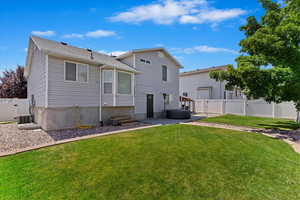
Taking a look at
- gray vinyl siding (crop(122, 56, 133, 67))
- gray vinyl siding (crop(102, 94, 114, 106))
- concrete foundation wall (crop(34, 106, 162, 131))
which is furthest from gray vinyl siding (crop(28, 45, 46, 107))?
gray vinyl siding (crop(122, 56, 133, 67))

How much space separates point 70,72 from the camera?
876cm

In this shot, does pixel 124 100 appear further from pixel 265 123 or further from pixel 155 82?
pixel 265 123

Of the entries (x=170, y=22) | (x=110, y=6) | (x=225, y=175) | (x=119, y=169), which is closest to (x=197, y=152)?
(x=225, y=175)

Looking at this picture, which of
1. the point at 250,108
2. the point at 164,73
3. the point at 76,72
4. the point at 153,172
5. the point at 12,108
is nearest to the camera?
the point at 153,172

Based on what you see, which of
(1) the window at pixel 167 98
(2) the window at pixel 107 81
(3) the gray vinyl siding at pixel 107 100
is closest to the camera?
(3) the gray vinyl siding at pixel 107 100

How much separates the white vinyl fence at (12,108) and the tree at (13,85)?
24.4 feet

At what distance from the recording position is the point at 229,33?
1275 centimetres

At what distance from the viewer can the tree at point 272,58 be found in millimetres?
7027

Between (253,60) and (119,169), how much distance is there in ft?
31.1

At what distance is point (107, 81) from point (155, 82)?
5181 mm

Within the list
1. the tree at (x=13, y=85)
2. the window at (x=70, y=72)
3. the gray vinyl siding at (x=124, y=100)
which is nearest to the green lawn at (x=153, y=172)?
the window at (x=70, y=72)

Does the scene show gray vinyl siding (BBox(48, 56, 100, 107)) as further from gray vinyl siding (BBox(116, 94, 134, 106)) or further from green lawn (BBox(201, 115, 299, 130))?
green lawn (BBox(201, 115, 299, 130))

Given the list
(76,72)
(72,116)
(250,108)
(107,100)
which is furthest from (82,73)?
(250,108)

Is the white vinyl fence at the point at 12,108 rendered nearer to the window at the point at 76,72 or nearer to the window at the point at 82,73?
the window at the point at 76,72
